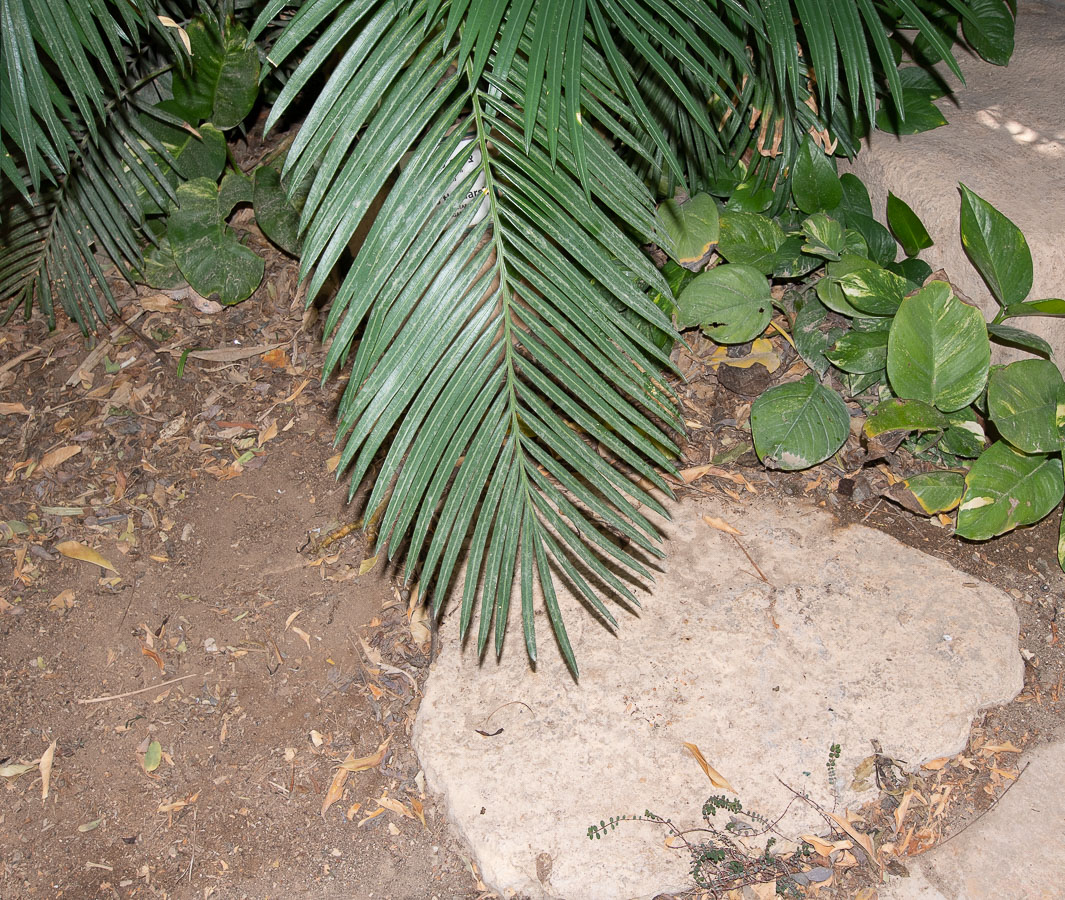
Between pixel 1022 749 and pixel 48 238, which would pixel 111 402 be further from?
pixel 1022 749

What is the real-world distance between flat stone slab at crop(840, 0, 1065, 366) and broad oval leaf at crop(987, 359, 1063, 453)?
0.16m

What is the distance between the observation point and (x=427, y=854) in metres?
1.71

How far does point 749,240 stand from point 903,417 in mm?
604

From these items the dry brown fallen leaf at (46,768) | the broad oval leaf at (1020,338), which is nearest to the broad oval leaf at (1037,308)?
the broad oval leaf at (1020,338)

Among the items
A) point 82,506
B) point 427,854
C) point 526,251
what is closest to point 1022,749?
point 427,854

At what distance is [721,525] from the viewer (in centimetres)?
209

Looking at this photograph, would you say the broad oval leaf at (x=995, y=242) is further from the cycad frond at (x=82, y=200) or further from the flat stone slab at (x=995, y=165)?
the cycad frond at (x=82, y=200)

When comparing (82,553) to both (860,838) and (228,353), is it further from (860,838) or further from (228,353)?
(860,838)

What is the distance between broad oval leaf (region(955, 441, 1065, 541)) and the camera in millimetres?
1958

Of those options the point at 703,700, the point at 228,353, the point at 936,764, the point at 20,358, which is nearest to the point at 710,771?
the point at 703,700

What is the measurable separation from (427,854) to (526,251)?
1114 mm

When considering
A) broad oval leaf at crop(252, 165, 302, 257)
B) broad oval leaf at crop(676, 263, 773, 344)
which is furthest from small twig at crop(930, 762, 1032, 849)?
broad oval leaf at crop(252, 165, 302, 257)

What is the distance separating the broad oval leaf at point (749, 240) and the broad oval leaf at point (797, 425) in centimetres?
37

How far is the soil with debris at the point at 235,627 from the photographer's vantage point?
1721 mm
